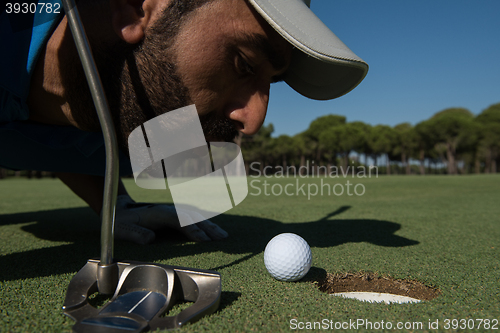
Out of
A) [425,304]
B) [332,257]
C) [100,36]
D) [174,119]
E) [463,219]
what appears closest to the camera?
[425,304]

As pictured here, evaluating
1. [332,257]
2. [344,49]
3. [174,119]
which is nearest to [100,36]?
[174,119]

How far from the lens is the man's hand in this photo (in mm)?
2342

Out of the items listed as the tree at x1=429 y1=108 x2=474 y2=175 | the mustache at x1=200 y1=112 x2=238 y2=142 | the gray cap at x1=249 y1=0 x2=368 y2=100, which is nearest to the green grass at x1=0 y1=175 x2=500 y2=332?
the mustache at x1=200 y1=112 x2=238 y2=142

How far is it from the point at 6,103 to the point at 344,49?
180 cm

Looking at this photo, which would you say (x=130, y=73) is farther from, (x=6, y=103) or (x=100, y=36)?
(x=6, y=103)

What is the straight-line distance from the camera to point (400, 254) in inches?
82.0

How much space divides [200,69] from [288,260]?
101 centimetres

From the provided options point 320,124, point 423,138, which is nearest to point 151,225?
point 423,138

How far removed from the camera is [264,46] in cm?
146

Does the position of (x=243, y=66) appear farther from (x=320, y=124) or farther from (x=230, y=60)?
(x=320, y=124)

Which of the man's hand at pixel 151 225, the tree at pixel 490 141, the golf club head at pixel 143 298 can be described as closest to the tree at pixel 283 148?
the tree at pixel 490 141

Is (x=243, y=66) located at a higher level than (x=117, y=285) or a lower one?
higher

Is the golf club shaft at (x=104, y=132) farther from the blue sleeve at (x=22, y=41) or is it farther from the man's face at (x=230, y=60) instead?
the blue sleeve at (x=22, y=41)

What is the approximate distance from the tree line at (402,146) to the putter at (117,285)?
35040mm
